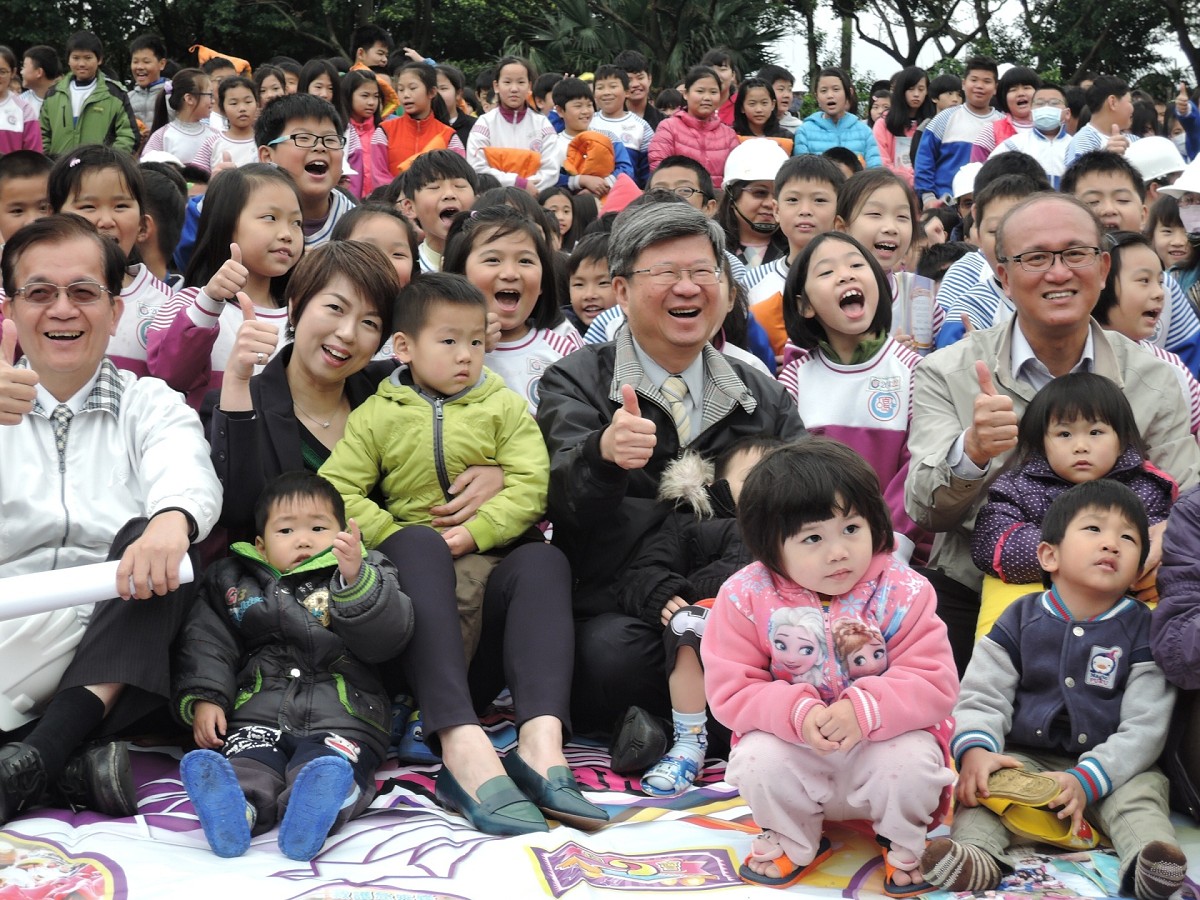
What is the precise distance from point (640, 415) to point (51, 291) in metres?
1.56

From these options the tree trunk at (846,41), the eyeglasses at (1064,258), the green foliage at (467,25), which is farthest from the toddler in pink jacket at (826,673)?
the tree trunk at (846,41)

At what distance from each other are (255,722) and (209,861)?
0.47 metres

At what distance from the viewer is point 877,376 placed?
443 cm

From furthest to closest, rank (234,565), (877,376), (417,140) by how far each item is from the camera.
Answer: (417,140)
(877,376)
(234,565)

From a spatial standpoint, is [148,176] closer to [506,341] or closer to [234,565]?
[506,341]

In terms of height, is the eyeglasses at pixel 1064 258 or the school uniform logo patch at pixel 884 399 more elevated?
the eyeglasses at pixel 1064 258

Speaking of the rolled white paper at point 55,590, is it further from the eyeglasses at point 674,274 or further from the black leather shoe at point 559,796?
the eyeglasses at point 674,274

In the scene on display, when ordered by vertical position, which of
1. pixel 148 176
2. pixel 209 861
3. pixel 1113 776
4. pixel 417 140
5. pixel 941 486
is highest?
pixel 417 140

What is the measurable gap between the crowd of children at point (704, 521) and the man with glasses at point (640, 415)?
6cm

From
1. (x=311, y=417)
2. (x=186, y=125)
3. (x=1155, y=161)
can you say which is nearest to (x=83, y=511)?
(x=311, y=417)

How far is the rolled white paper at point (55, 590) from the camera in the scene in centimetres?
298

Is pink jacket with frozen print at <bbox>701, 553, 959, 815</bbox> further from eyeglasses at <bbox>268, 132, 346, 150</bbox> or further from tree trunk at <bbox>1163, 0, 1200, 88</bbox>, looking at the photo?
tree trunk at <bbox>1163, 0, 1200, 88</bbox>

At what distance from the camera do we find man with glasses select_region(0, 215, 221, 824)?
3.09 meters

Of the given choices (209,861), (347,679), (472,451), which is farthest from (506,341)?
(209,861)
